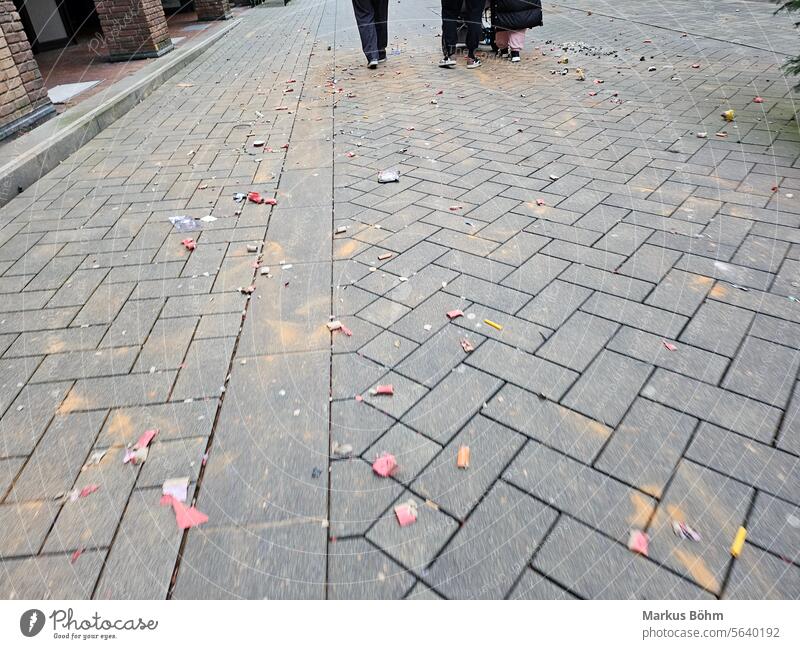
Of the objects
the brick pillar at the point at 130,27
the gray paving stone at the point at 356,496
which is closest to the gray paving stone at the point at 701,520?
the gray paving stone at the point at 356,496

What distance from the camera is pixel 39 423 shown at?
7.13 ft

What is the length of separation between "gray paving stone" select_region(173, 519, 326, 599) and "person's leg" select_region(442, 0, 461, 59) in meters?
7.84

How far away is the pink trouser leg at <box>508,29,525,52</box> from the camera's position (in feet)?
24.6

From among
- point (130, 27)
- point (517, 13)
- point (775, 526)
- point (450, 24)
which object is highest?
point (130, 27)

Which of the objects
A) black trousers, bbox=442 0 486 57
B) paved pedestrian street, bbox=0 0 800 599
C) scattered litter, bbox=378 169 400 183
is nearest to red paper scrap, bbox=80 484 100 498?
paved pedestrian street, bbox=0 0 800 599

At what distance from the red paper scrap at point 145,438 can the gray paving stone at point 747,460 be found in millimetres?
1995

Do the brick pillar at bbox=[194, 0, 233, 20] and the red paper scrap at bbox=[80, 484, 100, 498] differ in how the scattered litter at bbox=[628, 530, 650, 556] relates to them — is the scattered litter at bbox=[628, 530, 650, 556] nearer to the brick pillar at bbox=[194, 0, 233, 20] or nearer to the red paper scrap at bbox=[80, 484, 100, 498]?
the red paper scrap at bbox=[80, 484, 100, 498]

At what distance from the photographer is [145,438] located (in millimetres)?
2049

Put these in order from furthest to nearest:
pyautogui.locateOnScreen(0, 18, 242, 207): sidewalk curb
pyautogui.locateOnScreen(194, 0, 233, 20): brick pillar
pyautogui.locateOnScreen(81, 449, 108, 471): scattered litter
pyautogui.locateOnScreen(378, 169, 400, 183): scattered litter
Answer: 1. pyautogui.locateOnScreen(194, 0, 233, 20): brick pillar
2. pyautogui.locateOnScreen(0, 18, 242, 207): sidewalk curb
3. pyautogui.locateOnScreen(378, 169, 400, 183): scattered litter
4. pyautogui.locateOnScreen(81, 449, 108, 471): scattered litter

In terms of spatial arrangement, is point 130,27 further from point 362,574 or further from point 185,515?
point 362,574

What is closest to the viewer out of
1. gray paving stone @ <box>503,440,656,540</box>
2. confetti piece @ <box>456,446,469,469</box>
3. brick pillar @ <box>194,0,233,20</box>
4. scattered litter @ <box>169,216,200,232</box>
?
gray paving stone @ <box>503,440,656,540</box>

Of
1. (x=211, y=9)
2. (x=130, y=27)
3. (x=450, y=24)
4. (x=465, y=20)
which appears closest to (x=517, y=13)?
(x=465, y=20)

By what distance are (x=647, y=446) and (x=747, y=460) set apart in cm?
32
